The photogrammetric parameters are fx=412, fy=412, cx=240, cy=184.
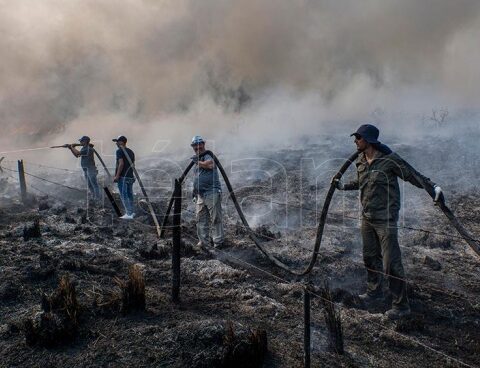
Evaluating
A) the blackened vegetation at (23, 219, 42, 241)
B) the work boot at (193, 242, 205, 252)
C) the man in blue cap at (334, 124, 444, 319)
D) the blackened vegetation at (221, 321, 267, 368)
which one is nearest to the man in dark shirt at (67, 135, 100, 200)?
the blackened vegetation at (23, 219, 42, 241)

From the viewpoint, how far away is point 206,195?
7.06 m

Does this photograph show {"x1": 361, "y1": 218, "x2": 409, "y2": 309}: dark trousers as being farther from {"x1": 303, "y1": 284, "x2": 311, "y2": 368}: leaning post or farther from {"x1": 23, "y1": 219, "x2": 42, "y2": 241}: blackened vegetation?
{"x1": 23, "y1": 219, "x2": 42, "y2": 241}: blackened vegetation

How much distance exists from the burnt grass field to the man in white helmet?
31 cm

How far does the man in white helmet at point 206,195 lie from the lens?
22.4 feet

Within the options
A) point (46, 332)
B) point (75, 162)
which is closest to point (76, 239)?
point (46, 332)

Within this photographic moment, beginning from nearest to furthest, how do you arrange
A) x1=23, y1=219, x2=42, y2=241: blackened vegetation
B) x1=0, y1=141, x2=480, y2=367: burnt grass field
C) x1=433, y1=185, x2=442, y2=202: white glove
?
x1=0, y1=141, x2=480, y2=367: burnt grass field → x1=433, y1=185, x2=442, y2=202: white glove → x1=23, y1=219, x2=42, y2=241: blackened vegetation

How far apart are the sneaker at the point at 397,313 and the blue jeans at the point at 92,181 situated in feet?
28.1

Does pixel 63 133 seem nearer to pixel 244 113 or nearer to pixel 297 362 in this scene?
pixel 244 113

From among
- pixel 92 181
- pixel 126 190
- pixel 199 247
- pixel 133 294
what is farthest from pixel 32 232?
pixel 133 294

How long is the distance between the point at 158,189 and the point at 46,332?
915cm

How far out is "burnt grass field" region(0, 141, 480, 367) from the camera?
3.79 m

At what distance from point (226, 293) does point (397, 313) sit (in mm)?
2022

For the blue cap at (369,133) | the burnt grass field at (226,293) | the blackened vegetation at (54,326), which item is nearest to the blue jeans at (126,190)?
the burnt grass field at (226,293)

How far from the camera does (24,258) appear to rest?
6367 millimetres
